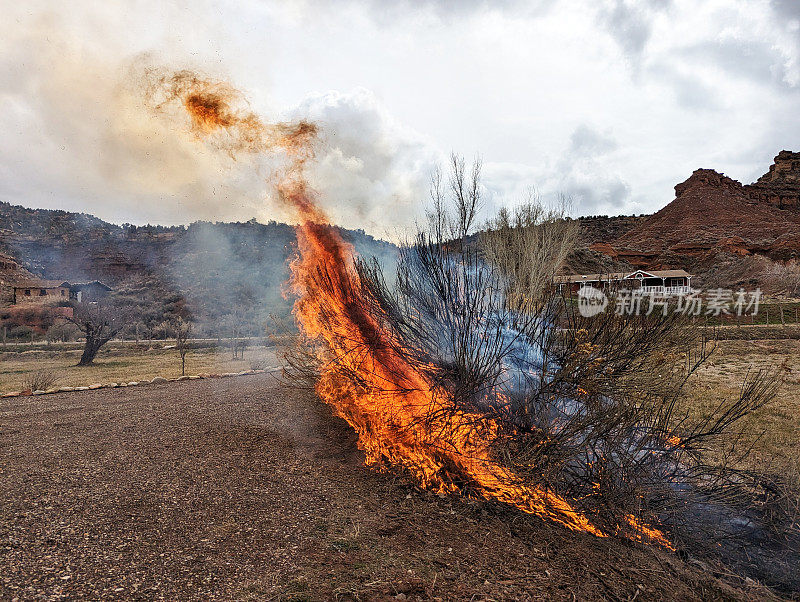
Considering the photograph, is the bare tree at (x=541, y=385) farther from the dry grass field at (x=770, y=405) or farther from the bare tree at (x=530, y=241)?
the bare tree at (x=530, y=241)

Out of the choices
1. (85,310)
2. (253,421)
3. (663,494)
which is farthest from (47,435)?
(85,310)

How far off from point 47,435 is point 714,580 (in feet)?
35.9

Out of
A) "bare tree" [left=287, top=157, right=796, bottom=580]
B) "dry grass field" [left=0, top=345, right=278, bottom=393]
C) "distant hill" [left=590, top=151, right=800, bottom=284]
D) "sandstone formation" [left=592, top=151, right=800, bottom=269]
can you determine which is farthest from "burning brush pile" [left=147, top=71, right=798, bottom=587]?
"distant hill" [left=590, top=151, right=800, bottom=284]

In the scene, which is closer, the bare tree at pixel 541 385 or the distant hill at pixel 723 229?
the bare tree at pixel 541 385

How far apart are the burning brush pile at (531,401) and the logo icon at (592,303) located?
13 cm

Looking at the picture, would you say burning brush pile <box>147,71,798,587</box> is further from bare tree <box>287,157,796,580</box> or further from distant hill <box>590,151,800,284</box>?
distant hill <box>590,151,800,284</box>

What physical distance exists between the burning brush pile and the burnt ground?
54 centimetres

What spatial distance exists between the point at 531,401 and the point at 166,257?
202 feet

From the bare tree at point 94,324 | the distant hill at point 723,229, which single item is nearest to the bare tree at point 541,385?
the bare tree at point 94,324

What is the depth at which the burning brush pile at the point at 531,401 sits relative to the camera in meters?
5.77

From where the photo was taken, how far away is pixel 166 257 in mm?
58062

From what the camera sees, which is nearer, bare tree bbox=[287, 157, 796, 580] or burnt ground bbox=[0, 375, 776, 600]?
burnt ground bbox=[0, 375, 776, 600]

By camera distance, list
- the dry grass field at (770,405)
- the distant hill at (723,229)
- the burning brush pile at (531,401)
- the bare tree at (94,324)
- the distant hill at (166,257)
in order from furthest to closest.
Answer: the distant hill at (723,229) < the distant hill at (166,257) < the bare tree at (94,324) < the dry grass field at (770,405) < the burning brush pile at (531,401)

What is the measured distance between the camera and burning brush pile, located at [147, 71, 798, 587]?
5770 millimetres
